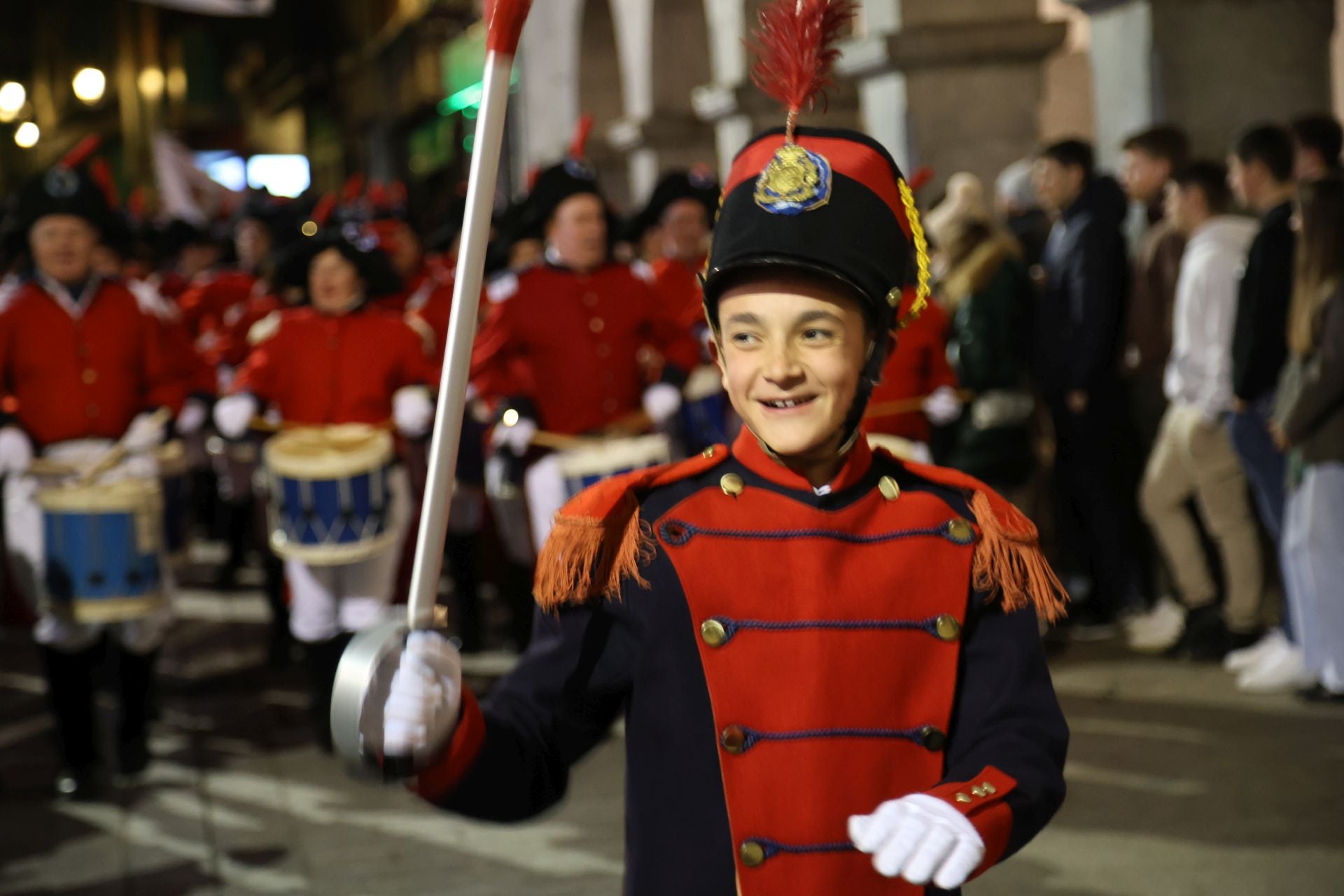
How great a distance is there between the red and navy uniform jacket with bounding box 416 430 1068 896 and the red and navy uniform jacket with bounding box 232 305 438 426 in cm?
482

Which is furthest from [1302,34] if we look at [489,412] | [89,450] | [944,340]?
[89,450]

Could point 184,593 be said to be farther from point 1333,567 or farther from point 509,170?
point 509,170

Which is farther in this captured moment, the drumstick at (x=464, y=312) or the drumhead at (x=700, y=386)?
the drumhead at (x=700, y=386)

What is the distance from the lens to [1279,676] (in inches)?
271

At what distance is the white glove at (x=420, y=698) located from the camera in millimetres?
1832

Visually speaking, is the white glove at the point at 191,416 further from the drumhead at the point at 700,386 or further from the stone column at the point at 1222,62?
the stone column at the point at 1222,62

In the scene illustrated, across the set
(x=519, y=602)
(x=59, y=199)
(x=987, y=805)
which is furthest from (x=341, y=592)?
(x=987, y=805)

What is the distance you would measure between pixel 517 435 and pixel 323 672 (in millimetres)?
1196

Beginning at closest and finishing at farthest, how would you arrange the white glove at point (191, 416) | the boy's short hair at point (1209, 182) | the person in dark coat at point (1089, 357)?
the white glove at point (191, 416)
the boy's short hair at point (1209, 182)
the person in dark coat at point (1089, 357)

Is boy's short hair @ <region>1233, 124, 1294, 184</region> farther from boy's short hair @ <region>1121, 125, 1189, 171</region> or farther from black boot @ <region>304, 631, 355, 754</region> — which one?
black boot @ <region>304, 631, 355, 754</region>

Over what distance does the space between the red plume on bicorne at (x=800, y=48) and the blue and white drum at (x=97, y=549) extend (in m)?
4.54

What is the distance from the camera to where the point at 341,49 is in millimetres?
31688

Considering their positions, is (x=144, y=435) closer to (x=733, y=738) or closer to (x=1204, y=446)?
(x=1204, y=446)

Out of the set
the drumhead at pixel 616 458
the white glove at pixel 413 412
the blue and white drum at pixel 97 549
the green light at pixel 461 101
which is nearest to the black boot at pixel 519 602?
the white glove at pixel 413 412
